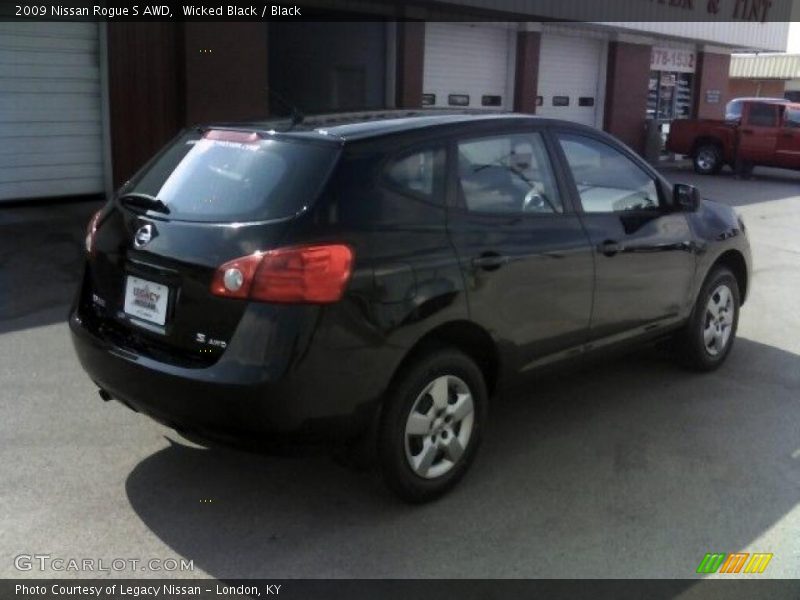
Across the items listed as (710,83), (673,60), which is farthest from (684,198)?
(710,83)

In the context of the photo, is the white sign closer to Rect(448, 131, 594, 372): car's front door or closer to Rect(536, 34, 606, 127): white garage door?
Rect(536, 34, 606, 127): white garage door

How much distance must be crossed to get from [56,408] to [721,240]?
408cm

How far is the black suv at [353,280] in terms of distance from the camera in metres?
3.22

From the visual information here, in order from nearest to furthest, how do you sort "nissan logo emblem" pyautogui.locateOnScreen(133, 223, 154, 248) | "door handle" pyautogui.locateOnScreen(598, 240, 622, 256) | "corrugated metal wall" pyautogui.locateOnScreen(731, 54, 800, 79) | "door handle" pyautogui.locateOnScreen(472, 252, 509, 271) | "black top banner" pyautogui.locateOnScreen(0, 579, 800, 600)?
"black top banner" pyautogui.locateOnScreen(0, 579, 800, 600)
"nissan logo emblem" pyautogui.locateOnScreen(133, 223, 154, 248)
"door handle" pyautogui.locateOnScreen(472, 252, 509, 271)
"door handle" pyautogui.locateOnScreen(598, 240, 622, 256)
"corrugated metal wall" pyautogui.locateOnScreen(731, 54, 800, 79)

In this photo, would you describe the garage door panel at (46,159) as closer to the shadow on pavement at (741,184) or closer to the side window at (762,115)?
the shadow on pavement at (741,184)

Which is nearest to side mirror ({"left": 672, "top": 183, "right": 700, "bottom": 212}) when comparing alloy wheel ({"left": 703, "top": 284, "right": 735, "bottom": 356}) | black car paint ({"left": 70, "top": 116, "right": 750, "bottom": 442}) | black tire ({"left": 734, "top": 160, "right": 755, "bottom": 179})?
alloy wheel ({"left": 703, "top": 284, "right": 735, "bottom": 356})

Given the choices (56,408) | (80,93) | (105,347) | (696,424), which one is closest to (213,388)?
(105,347)

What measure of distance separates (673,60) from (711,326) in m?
18.5

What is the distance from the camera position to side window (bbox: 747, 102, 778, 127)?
1870 centimetres

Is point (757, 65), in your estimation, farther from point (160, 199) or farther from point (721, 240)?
point (160, 199)

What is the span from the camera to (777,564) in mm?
3373

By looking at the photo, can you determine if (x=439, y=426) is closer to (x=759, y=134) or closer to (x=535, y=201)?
(x=535, y=201)

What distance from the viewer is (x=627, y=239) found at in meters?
4.65

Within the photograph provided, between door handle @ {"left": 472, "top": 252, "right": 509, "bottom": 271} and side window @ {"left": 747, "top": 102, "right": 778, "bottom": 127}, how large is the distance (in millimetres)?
17048
